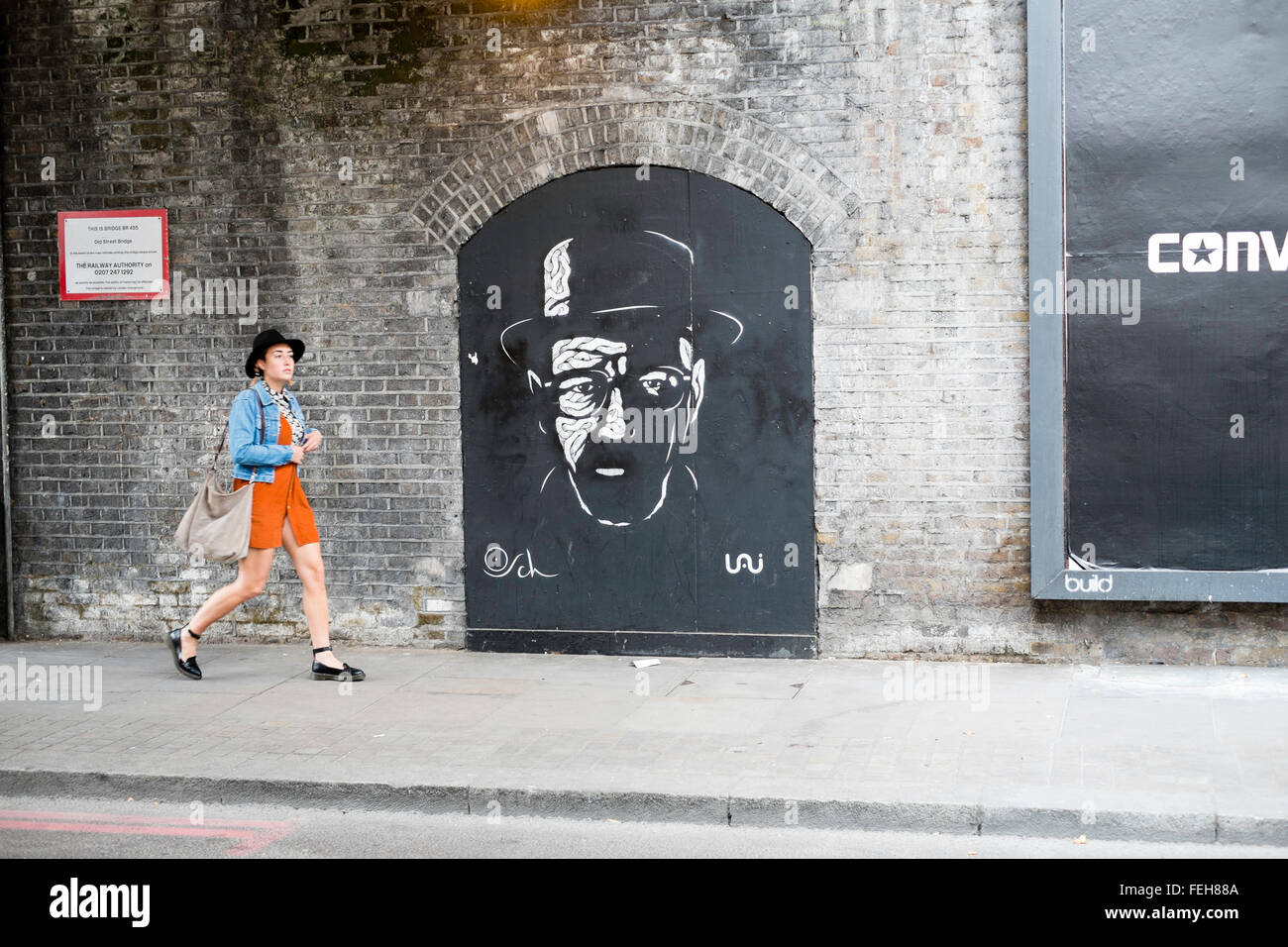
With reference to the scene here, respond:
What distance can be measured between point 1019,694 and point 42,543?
6.59m

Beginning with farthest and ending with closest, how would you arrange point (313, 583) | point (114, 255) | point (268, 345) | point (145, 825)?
1. point (114, 255)
2. point (313, 583)
3. point (268, 345)
4. point (145, 825)

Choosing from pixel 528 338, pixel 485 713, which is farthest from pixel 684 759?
pixel 528 338

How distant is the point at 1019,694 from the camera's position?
25.7 feet

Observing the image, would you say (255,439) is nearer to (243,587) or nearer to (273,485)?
(273,485)

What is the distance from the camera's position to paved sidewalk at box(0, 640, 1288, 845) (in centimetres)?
599

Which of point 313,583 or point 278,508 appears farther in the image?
point 313,583

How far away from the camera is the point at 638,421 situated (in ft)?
29.5

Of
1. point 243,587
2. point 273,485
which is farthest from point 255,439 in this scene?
point 243,587

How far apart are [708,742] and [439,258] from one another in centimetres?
387

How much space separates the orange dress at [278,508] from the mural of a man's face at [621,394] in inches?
64.2

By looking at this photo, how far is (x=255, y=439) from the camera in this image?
819 centimetres

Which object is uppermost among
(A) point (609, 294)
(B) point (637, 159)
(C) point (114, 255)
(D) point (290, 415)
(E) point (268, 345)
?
(B) point (637, 159)

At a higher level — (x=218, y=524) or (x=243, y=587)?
(x=218, y=524)
